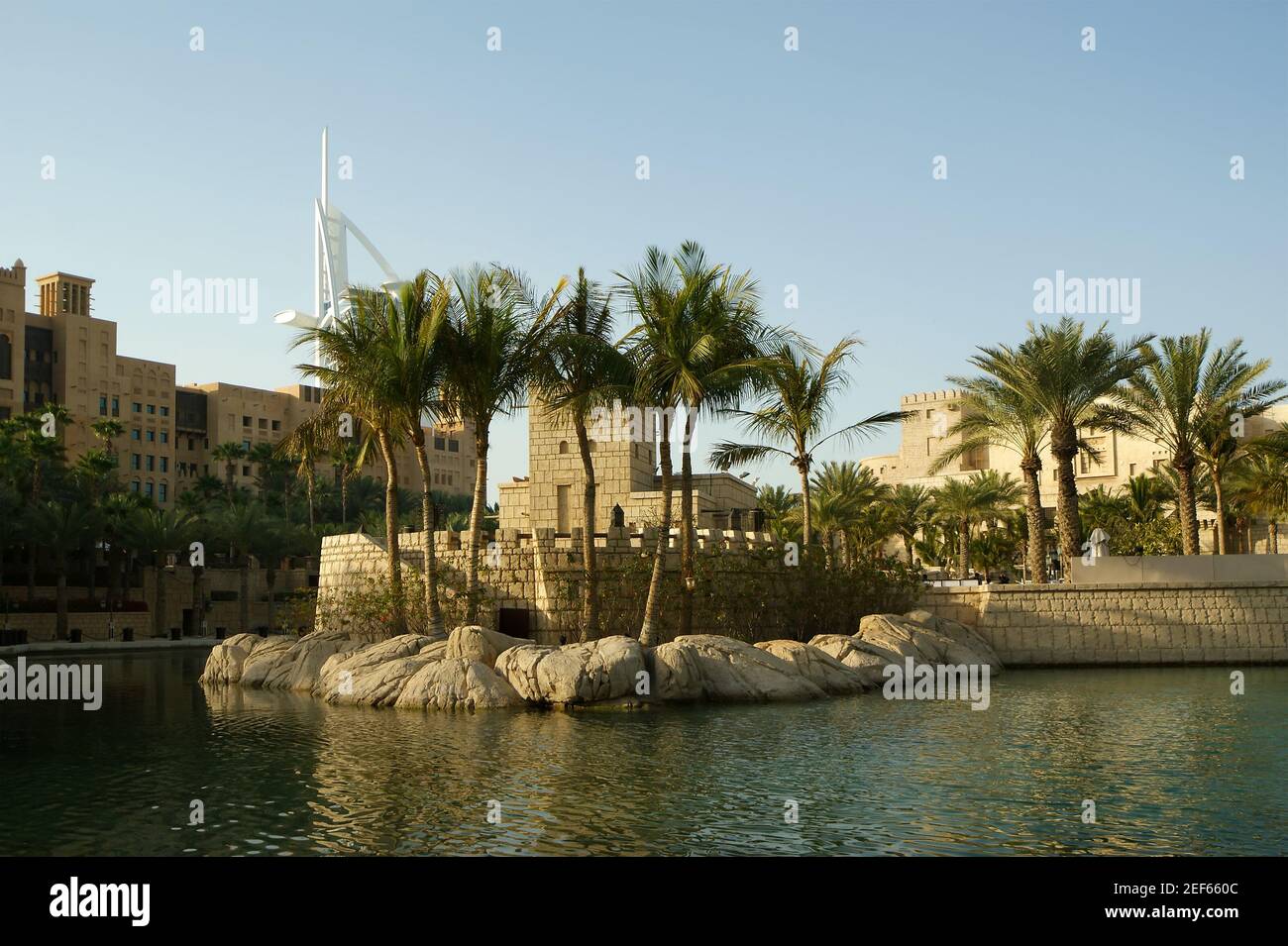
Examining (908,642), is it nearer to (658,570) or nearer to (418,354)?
(658,570)

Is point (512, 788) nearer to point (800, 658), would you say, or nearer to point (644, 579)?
point (800, 658)

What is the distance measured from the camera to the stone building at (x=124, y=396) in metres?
87.4

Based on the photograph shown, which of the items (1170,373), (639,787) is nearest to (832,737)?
(639,787)

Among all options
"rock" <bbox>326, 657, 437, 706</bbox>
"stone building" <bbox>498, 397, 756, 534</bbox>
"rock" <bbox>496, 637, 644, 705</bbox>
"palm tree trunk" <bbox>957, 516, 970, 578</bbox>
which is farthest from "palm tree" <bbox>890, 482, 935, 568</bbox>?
"rock" <bbox>326, 657, 437, 706</bbox>

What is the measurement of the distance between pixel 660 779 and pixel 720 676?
28.6 feet

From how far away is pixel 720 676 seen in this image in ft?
72.4

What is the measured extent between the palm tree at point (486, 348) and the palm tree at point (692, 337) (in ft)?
7.84

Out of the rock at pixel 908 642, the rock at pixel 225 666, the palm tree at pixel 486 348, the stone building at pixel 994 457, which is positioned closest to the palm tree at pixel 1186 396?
the rock at pixel 908 642

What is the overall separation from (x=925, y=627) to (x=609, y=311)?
11.2 m

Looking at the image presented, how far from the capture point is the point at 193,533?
56469mm

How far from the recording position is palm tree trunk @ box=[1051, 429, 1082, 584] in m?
31.0

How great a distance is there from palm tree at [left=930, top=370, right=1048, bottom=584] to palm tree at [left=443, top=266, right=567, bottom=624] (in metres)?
12.6

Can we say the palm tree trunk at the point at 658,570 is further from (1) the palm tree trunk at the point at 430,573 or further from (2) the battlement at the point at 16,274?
(2) the battlement at the point at 16,274

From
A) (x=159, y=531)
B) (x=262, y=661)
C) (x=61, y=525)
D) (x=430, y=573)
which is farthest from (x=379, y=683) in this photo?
(x=159, y=531)
